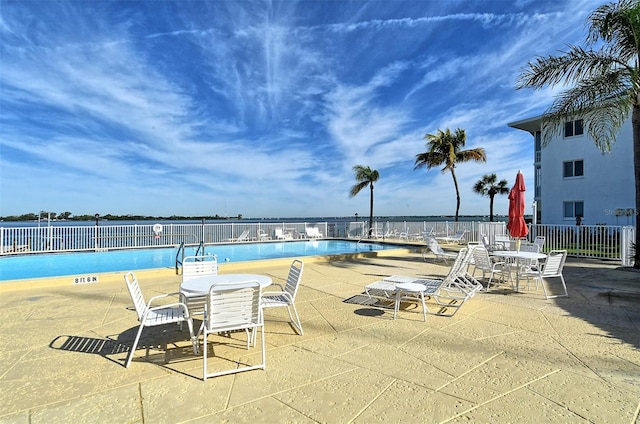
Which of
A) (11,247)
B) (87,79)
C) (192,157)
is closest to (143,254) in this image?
(11,247)

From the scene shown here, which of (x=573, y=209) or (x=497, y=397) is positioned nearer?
(x=497, y=397)

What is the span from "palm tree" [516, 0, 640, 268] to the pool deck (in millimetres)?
5728

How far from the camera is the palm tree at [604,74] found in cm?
805

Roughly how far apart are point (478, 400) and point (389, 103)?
1738 centimetres

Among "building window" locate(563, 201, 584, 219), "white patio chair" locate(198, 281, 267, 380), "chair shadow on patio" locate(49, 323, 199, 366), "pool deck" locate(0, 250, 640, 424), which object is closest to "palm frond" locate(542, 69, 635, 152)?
"pool deck" locate(0, 250, 640, 424)

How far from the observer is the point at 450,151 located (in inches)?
718

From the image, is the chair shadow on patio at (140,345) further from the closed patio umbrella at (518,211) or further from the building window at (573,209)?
the building window at (573,209)

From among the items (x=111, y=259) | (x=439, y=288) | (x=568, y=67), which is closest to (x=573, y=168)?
(x=568, y=67)

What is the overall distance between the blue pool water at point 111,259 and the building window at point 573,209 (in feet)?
30.8

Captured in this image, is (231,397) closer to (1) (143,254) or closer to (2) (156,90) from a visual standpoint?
(1) (143,254)

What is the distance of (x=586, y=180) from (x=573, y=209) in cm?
155

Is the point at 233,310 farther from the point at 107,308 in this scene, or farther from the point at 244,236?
the point at 244,236

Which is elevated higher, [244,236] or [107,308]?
[244,236]

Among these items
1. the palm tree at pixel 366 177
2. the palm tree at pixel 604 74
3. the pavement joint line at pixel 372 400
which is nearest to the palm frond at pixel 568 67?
the palm tree at pixel 604 74
